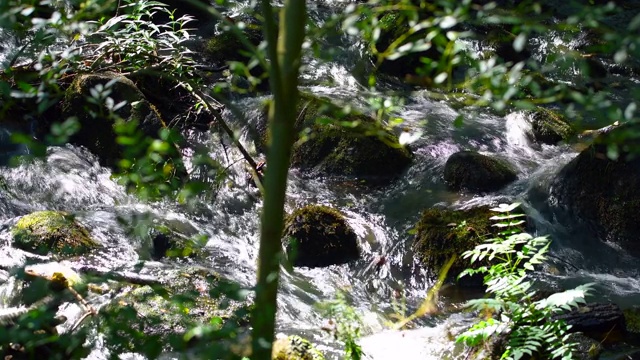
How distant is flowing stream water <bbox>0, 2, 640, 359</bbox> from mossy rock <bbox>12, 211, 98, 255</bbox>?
0.11m

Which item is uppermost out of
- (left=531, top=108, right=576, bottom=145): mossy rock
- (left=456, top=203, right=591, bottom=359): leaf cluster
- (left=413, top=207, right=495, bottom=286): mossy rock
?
(left=531, top=108, right=576, bottom=145): mossy rock

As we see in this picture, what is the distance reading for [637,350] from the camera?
411 cm

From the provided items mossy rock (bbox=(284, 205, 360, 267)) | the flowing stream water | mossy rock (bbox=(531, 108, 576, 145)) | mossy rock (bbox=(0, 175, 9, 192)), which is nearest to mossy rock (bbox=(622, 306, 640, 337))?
the flowing stream water

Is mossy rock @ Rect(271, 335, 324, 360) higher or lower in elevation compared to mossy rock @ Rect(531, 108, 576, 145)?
lower

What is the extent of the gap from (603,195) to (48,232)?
16.4 ft

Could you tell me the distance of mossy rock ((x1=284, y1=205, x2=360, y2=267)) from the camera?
6.09 metres

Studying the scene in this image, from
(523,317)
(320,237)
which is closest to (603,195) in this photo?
(320,237)

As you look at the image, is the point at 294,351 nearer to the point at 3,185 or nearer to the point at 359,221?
the point at 359,221

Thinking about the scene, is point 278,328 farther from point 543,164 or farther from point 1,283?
point 543,164

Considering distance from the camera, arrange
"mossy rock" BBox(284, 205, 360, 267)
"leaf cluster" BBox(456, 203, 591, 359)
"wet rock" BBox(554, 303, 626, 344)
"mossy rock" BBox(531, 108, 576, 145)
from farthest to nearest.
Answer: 1. "mossy rock" BBox(531, 108, 576, 145)
2. "mossy rock" BBox(284, 205, 360, 267)
3. "wet rock" BBox(554, 303, 626, 344)
4. "leaf cluster" BBox(456, 203, 591, 359)

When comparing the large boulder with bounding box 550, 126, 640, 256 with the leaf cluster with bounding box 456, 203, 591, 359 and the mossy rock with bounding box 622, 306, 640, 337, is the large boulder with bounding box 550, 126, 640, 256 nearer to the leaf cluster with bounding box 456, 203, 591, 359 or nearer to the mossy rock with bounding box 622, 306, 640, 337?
the mossy rock with bounding box 622, 306, 640, 337

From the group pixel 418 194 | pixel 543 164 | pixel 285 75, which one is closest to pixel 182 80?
pixel 285 75

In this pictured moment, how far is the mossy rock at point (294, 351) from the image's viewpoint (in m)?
3.84

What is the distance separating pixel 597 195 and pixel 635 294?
1.49 m
